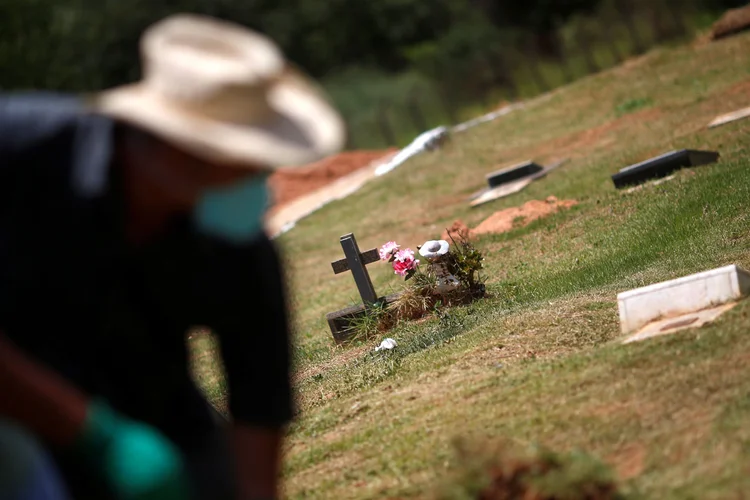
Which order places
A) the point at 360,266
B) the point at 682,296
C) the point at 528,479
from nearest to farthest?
the point at 528,479, the point at 682,296, the point at 360,266

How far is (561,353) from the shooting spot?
22.8ft

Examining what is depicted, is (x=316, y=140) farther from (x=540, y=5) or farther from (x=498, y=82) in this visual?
(x=540, y=5)

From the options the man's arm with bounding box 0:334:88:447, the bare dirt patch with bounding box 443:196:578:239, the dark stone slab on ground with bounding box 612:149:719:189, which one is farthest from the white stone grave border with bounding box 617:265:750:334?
the dark stone slab on ground with bounding box 612:149:719:189

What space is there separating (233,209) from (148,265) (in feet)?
0.74

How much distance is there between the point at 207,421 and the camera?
9.01 ft

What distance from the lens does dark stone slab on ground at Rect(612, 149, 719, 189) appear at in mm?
13695

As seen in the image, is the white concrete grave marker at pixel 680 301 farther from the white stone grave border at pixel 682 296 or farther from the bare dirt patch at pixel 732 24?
the bare dirt patch at pixel 732 24

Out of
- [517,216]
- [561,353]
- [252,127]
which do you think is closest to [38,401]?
[252,127]

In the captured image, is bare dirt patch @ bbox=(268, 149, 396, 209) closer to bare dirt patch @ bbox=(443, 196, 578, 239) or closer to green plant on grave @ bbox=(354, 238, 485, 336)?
bare dirt patch @ bbox=(443, 196, 578, 239)

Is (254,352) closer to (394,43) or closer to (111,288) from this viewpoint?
(111,288)

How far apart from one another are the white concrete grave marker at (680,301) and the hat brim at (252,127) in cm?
433

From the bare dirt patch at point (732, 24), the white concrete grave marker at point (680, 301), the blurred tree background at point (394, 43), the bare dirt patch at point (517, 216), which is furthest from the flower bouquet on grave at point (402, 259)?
the blurred tree background at point (394, 43)

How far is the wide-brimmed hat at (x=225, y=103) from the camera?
7.90 ft

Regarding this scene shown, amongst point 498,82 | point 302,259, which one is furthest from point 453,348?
point 498,82
